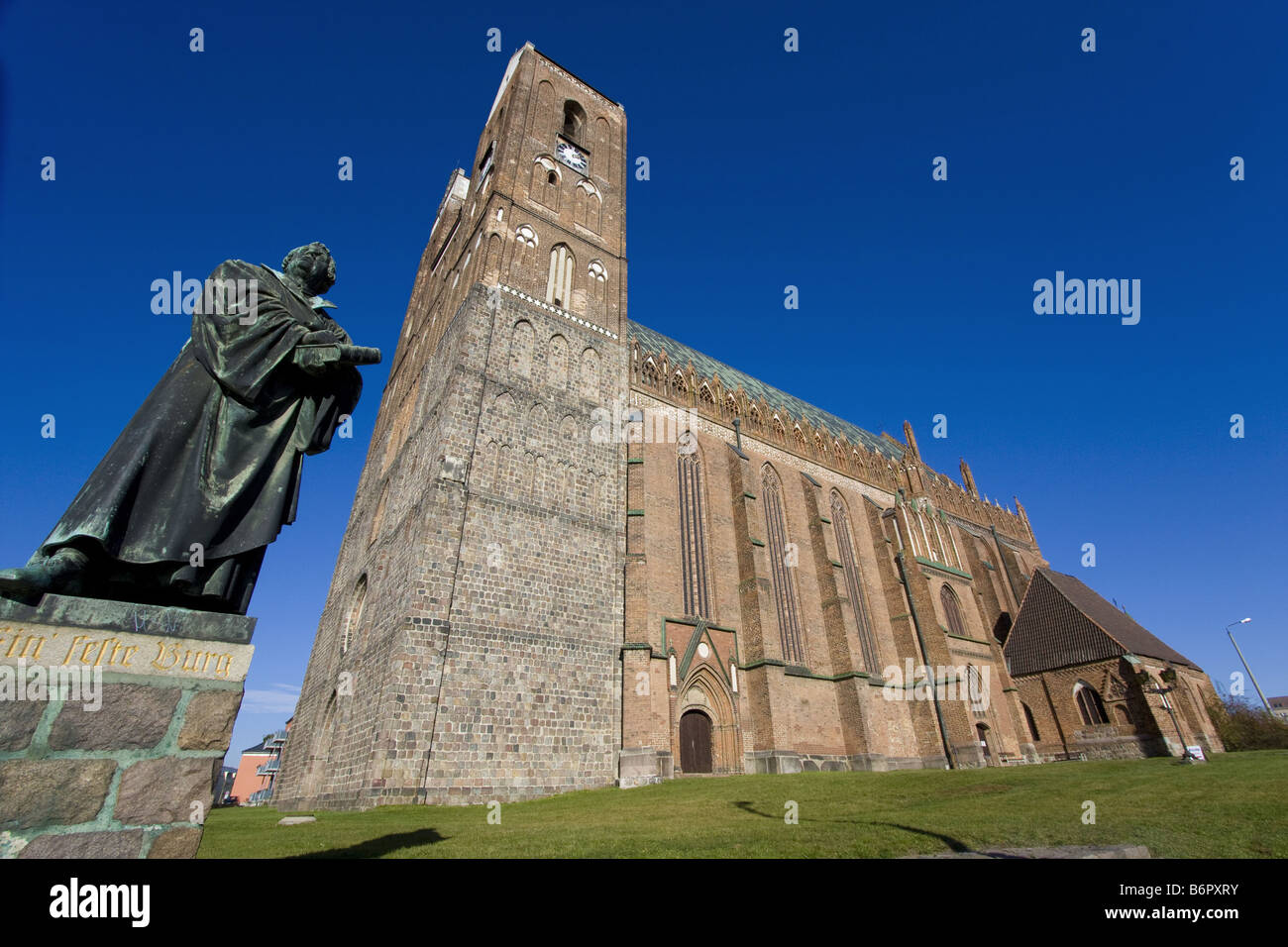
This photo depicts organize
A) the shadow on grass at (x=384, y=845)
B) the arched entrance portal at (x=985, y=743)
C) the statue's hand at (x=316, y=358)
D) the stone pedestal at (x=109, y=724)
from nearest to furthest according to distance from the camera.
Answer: the stone pedestal at (x=109, y=724)
the statue's hand at (x=316, y=358)
the shadow on grass at (x=384, y=845)
the arched entrance portal at (x=985, y=743)

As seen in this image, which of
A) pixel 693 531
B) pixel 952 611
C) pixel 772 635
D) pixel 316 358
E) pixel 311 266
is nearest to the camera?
pixel 316 358

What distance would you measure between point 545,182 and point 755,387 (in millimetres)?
16607

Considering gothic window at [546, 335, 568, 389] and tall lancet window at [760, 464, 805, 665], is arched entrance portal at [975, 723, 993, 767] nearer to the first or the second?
tall lancet window at [760, 464, 805, 665]

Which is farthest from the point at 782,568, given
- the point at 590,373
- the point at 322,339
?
the point at 322,339

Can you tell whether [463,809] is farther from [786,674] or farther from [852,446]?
[852,446]

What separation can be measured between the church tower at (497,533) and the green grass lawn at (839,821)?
1663 millimetres

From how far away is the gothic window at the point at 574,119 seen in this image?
28266mm

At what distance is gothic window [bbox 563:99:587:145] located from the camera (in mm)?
28266

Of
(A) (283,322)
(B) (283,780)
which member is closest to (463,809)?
(B) (283,780)

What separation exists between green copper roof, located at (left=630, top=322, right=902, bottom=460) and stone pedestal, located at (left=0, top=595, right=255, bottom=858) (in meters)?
24.1

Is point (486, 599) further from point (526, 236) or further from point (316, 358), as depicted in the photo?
point (526, 236)

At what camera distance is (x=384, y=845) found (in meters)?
7.53

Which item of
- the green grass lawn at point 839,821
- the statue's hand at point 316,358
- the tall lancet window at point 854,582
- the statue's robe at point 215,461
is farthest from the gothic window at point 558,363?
the statue's hand at point 316,358

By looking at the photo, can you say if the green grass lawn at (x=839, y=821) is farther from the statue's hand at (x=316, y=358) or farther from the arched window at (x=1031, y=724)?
the arched window at (x=1031, y=724)
